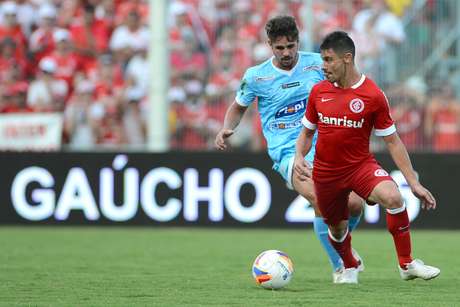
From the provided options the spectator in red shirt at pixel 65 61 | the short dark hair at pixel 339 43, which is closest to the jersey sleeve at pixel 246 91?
the short dark hair at pixel 339 43

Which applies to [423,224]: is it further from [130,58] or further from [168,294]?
[168,294]

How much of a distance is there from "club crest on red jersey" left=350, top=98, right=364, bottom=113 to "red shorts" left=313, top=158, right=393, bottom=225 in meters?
0.49

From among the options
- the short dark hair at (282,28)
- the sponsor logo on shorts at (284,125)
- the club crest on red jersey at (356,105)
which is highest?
the short dark hair at (282,28)

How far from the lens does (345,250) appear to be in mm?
8742

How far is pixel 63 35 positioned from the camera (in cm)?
1738

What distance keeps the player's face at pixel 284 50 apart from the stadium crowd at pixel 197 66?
6.62 metres

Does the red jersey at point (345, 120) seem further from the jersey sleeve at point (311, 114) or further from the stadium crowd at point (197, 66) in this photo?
the stadium crowd at point (197, 66)

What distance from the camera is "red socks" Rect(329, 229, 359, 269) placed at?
8734 mm

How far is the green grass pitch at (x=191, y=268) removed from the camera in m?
7.57

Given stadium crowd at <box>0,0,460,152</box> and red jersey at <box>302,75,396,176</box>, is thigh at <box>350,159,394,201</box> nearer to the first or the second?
red jersey at <box>302,75,396,176</box>

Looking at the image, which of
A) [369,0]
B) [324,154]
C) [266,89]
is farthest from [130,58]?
[324,154]

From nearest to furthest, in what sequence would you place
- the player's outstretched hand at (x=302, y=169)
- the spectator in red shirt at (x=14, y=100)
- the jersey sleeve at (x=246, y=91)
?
the player's outstretched hand at (x=302, y=169) < the jersey sleeve at (x=246, y=91) < the spectator in red shirt at (x=14, y=100)

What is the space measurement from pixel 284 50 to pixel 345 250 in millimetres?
Answer: 1856

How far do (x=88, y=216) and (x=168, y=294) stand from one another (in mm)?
7979
